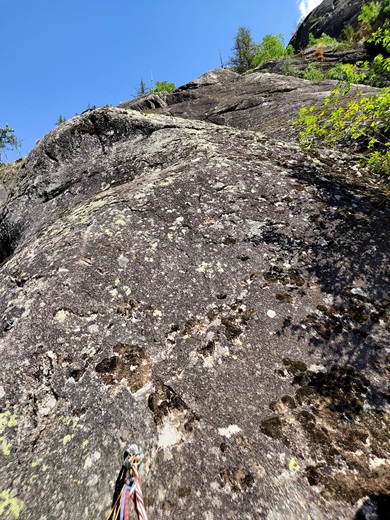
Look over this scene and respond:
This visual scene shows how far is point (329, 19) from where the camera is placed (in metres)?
55.9

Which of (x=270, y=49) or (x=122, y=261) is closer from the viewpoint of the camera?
(x=122, y=261)

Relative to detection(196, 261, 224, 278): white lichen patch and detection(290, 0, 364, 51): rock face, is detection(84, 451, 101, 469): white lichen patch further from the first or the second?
detection(290, 0, 364, 51): rock face

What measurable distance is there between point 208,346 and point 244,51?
226 ft

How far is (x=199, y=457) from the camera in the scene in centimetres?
333

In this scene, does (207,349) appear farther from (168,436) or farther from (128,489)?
(128,489)

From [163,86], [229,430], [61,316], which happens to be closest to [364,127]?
[229,430]

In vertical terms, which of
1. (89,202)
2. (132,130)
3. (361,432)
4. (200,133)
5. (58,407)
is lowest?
(361,432)

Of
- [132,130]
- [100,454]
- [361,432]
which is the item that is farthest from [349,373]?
[132,130]

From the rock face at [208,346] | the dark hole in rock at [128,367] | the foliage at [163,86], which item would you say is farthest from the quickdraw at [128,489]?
the foliage at [163,86]

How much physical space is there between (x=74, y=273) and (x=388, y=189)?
720 centimetres

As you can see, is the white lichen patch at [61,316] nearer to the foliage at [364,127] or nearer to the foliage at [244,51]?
the foliage at [364,127]

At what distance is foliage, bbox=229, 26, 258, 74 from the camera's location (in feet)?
191

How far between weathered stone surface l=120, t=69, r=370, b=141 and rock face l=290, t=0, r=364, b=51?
145 ft

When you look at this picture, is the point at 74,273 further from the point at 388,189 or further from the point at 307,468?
the point at 388,189
